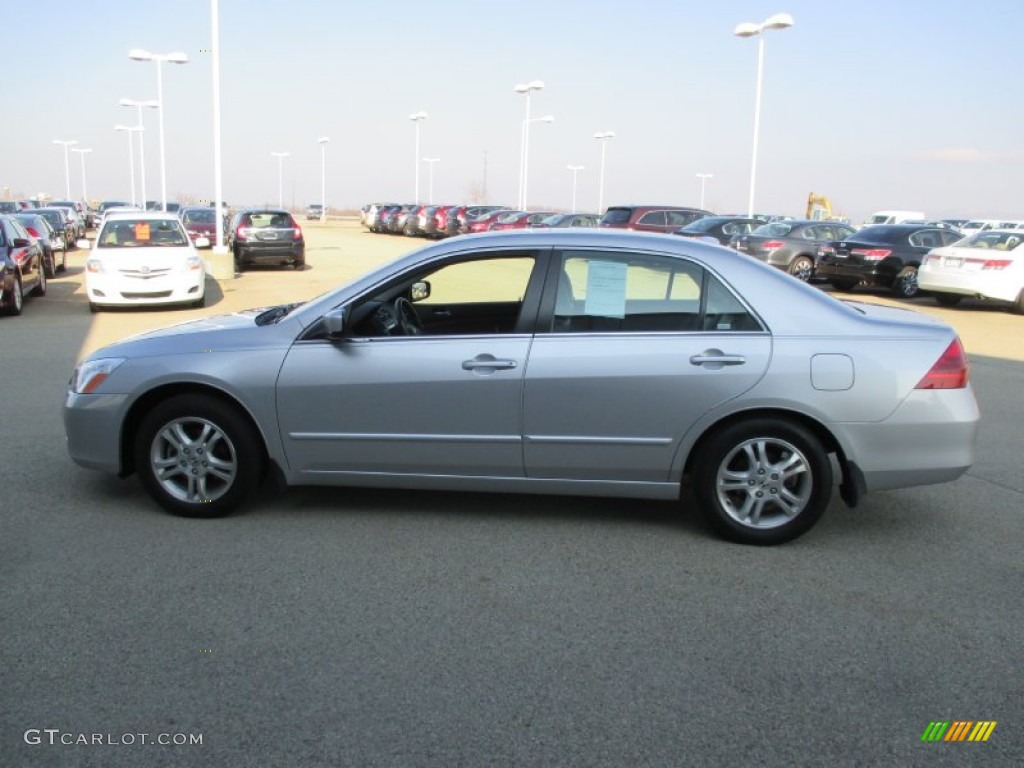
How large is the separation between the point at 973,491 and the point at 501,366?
321cm

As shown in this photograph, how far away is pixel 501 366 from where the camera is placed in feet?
16.3

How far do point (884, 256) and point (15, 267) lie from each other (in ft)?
53.1

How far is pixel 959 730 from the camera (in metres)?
3.22

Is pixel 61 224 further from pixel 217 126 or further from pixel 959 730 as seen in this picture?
pixel 959 730

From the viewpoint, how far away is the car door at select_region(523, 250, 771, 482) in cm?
488

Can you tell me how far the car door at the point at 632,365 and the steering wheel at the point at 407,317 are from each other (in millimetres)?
867

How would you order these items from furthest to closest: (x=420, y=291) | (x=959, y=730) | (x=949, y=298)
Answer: (x=949, y=298) → (x=420, y=291) → (x=959, y=730)

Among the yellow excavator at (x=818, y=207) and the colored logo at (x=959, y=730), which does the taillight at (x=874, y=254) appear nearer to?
the colored logo at (x=959, y=730)

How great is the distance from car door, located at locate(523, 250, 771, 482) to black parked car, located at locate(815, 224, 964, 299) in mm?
16474

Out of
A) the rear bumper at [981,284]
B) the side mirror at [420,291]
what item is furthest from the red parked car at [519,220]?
the side mirror at [420,291]

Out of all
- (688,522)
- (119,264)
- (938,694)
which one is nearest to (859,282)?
(119,264)

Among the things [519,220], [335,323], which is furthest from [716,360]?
[519,220]

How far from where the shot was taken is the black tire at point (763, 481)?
4.86m

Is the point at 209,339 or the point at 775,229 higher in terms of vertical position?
the point at 775,229
